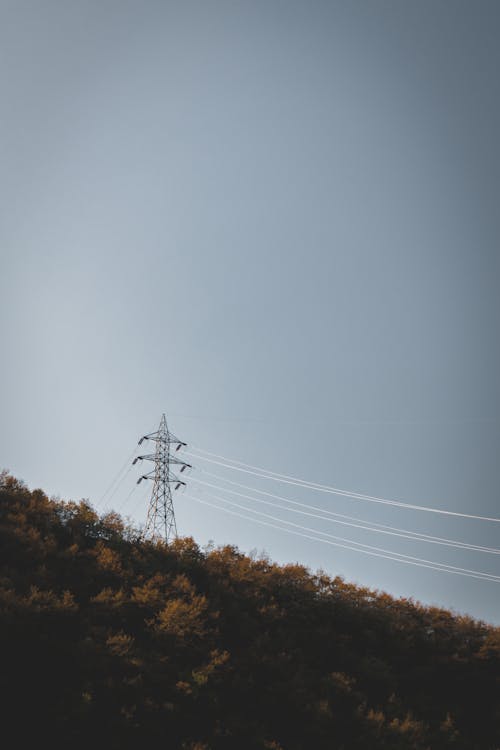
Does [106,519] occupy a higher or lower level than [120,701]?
higher

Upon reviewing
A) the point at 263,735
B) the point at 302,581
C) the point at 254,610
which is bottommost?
the point at 263,735

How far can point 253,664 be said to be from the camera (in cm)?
1131

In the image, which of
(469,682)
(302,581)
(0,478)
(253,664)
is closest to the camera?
(253,664)

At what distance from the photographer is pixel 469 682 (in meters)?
13.9

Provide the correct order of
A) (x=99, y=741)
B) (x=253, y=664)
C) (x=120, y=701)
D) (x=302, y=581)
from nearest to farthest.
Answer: (x=99, y=741)
(x=120, y=701)
(x=253, y=664)
(x=302, y=581)

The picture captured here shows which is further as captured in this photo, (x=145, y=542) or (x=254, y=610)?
(x=145, y=542)

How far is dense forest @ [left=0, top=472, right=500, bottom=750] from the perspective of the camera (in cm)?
898

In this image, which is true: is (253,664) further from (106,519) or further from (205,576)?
(106,519)

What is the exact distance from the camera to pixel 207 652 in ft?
36.2

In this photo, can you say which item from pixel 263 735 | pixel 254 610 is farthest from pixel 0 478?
pixel 263 735

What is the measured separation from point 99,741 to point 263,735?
3433 mm

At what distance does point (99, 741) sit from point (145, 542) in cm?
782

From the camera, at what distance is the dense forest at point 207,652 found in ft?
29.5

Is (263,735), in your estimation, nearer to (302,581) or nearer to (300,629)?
(300,629)
